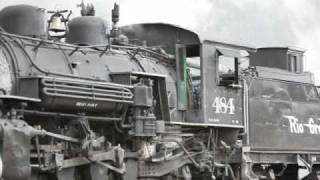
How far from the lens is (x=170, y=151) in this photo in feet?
36.6

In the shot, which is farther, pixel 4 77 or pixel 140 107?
pixel 140 107

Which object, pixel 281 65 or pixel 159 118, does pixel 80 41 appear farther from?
pixel 281 65

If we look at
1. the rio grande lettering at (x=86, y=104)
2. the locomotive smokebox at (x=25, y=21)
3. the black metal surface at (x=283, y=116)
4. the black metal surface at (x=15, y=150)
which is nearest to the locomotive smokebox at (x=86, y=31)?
the locomotive smokebox at (x=25, y=21)

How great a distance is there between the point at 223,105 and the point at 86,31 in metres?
3.01

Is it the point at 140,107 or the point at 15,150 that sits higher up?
the point at 140,107

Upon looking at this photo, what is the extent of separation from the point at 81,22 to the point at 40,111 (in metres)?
2.66

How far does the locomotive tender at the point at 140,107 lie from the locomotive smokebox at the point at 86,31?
18mm

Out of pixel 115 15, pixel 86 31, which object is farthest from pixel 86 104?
pixel 115 15

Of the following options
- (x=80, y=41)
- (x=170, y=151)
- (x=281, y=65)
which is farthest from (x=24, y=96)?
(x=281, y=65)

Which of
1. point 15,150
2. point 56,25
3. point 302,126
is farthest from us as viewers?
point 302,126

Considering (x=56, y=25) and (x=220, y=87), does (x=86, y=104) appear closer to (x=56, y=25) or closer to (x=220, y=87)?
(x=56, y=25)

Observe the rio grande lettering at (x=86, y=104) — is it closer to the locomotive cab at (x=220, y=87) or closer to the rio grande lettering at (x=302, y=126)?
the locomotive cab at (x=220, y=87)

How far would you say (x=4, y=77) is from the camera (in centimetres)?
873

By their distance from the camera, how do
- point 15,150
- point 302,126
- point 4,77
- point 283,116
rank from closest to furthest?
point 15,150 → point 4,77 → point 283,116 → point 302,126
